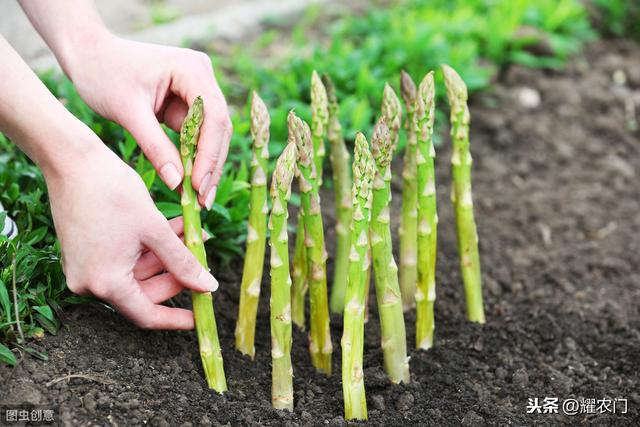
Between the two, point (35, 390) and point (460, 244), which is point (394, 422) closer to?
point (460, 244)

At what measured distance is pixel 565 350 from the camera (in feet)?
10.5

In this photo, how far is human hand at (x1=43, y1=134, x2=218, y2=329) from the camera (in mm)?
2287

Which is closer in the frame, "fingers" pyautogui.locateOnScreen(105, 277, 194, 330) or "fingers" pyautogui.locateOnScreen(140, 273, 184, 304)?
"fingers" pyautogui.locateOnScreen(105, 277, 194, 330)

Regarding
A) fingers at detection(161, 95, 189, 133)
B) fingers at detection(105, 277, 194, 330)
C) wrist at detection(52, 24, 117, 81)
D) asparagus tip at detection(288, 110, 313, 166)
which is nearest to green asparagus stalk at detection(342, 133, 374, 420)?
asparagus tip at detection(288, 110, 313, 166)

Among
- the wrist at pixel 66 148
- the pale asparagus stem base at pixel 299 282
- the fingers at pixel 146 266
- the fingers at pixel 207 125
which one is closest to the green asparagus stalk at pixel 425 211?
the pale asparagus stem base at pixel 299 282

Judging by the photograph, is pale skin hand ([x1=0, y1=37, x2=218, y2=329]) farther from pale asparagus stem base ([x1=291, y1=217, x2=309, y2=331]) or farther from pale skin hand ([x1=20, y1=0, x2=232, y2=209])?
pale asparagus stem base ([x1=291, y1=217, x2=309, y2=331])

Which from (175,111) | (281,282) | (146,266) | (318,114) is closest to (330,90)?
(318,114)

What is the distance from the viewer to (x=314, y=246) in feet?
9.07

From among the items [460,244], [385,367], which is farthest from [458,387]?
[460,244]

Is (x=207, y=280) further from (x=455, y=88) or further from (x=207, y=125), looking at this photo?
(x=455, y=88)

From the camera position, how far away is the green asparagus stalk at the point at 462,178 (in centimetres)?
297

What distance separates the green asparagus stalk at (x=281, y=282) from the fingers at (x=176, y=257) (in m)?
0.23

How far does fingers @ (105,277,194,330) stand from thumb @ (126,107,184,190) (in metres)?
0.38

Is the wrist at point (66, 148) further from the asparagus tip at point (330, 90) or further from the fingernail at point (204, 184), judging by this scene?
the asparagus tip at point (330, 90)
